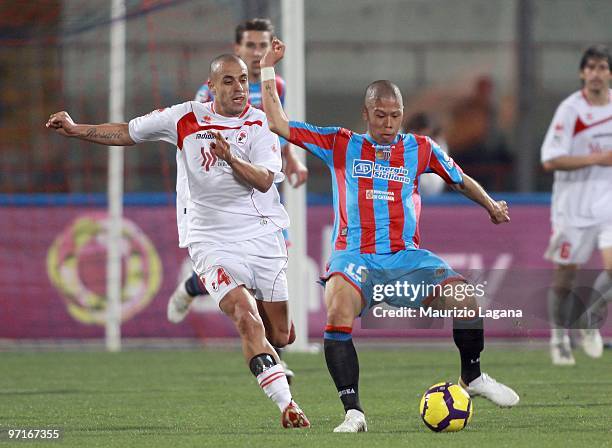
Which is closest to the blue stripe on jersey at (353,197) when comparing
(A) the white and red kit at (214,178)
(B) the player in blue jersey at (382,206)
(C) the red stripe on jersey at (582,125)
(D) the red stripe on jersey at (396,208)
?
(B) the player in blue jersey at (382,206)

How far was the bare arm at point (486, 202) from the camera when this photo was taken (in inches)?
297

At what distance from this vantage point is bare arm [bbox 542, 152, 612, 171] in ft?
36.3

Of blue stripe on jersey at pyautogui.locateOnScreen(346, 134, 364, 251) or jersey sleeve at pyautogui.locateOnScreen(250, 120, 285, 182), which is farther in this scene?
jersey sleeve at pyautogui.locateOnScreen(250, 120, 285, 182)

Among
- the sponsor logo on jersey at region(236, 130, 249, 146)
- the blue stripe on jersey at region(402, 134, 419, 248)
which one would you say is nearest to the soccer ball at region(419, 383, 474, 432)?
the blue stripe on jersey at region(402, 134, 419, 248)

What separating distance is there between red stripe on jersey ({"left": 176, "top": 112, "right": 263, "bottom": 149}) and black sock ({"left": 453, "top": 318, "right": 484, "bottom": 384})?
158 centimetres

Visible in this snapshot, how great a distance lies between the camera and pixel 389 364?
11430 mm

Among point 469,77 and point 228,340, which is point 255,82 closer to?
point 228,340

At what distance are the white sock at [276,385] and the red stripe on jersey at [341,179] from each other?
0.79 m

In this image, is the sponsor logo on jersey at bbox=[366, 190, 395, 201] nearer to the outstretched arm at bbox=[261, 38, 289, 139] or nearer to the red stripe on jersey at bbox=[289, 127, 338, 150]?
the red stripe on jersey at bbox=[289, 127, 338, 150]

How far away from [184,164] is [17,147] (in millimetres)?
13024

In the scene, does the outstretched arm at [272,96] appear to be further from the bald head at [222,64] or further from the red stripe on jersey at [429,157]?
the red stripe on jersey at [429,157]

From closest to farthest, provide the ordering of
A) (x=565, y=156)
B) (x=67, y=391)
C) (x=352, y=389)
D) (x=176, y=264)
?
1. (x=352, y=389)
2. (x=67, y=391)
3. (x=565, y=156)
4. (x=176, y=264)

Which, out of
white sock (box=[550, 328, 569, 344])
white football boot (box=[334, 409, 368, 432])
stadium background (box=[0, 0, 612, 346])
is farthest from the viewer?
stadium background (box=[0, 0, 612, 346])

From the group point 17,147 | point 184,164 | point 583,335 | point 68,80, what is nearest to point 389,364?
point 583,335
